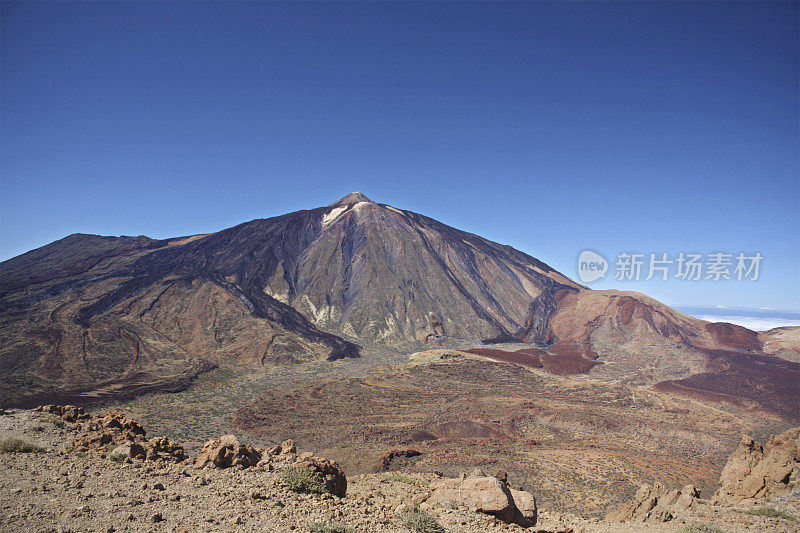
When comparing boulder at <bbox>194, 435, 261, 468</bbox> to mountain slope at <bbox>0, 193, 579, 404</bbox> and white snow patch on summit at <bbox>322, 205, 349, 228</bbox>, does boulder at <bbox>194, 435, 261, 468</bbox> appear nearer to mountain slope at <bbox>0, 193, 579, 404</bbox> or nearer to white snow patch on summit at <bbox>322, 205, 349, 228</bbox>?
mountain slope at <bbox>0, 193, 579, 404</bbox>

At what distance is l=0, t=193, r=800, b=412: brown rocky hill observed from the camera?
Result: 27.9 meters

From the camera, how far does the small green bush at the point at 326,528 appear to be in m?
4.75

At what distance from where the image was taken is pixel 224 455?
6.68 metres

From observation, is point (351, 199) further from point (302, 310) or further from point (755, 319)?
point (755, 319)

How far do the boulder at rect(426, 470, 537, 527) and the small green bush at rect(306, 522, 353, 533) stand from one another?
2.21m

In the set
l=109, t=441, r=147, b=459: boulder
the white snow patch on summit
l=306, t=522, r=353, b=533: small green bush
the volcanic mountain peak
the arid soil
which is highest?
the volcanic mountain peak

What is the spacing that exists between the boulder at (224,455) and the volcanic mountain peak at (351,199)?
7235 cm

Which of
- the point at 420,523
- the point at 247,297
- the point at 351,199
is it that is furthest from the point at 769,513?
the point at 351,199

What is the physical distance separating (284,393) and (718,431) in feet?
77.7

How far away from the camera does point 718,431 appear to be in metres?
18.6

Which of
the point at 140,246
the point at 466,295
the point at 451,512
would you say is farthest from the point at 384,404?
the point at 140,246

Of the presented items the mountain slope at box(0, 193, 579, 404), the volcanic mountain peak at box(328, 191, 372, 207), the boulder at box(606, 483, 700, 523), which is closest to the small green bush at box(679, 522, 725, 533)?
the boulder at box(606, 483, 700, 523)

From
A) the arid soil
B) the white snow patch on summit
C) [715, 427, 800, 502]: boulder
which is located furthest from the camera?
the white snow patch on summit

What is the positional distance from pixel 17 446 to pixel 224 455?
3.42 m
